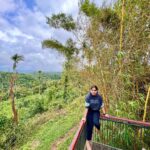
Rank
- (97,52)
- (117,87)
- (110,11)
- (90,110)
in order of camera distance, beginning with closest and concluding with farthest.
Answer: (90,110), (117,87), (97,52), (110,11)

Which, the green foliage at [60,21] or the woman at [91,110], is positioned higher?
the green foliage at [60,21]

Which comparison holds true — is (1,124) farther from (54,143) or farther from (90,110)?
(90,110)

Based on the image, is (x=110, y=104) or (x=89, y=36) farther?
(x=89, y=36)

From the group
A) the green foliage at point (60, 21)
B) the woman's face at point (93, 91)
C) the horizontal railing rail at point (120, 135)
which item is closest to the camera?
the woman's face at point (93, 91)

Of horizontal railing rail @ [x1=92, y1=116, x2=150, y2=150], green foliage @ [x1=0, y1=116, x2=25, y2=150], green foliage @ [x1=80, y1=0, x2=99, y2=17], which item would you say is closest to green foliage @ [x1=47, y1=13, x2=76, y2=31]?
green foliage @ [x1=80, y1=0, x2=99, y2=17]

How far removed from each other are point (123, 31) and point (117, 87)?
1.58 meters

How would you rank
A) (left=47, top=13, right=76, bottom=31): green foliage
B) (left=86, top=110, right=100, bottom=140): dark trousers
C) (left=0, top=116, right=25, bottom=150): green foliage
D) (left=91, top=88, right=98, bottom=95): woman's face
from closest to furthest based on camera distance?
(left=91, top=88, right=98, bottom=95): woman's face
(left=86, top=110, right=100, bottom=140): dark trousers
(left=47, top=13, right=76, bottom=31): green foliage
(left=0, top=116, right=25, bottom=150): green foliage

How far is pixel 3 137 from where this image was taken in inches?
751

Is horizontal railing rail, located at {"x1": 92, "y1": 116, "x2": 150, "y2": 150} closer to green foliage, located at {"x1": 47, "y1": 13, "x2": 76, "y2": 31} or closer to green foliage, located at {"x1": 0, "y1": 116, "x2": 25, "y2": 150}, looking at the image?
green foliage, located at {"x1": 47, "y1": 13, "x2": 76, "y2": 31}

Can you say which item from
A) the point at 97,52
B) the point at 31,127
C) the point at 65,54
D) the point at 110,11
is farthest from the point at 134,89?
the point at 31,127

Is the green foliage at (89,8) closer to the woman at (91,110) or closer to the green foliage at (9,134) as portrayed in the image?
the woman at (91,110)

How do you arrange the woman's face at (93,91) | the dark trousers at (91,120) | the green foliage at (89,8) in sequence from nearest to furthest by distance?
the woman's face at (93,91), the dark trousers at (91,120), the green foliage at (89,8)

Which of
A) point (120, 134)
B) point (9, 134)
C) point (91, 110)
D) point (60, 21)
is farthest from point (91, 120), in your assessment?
point (9, 134)

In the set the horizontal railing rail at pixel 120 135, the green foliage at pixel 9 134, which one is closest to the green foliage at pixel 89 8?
the horizontal railing rail at pixel 120 135
